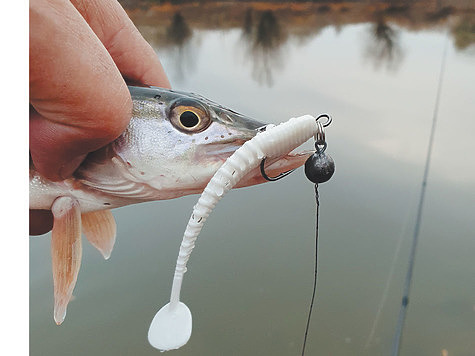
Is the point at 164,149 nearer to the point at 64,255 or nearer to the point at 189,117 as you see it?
the point at 189,117

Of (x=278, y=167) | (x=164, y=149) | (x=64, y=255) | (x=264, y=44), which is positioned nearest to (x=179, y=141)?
(x=164, y=149)

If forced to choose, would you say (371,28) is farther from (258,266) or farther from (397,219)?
→ (258,266)

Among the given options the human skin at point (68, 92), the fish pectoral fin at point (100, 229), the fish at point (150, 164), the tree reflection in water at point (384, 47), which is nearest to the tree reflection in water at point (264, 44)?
the tree reflection in water at point (384, 47)

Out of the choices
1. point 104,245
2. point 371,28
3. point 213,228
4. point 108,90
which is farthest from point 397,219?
point 371,28

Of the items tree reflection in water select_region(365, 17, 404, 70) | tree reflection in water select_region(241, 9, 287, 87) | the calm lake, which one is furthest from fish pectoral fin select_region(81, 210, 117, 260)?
tree reflection in water select_region(365, 17, 404, 70)

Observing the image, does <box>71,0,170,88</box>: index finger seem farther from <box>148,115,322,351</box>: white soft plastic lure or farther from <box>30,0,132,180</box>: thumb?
<box>148,115,322,351</box>: white soft plastic lure

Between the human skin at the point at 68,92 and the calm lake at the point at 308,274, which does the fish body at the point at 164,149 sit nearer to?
the human skin at the point at 68,92
